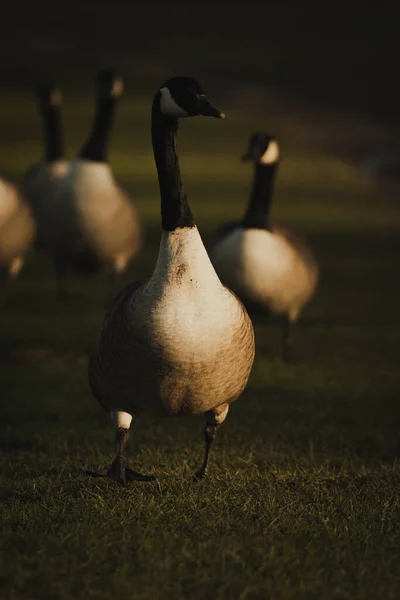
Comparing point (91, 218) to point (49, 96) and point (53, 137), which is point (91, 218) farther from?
point (49, 96)

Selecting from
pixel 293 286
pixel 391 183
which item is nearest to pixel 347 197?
pixel 391 183

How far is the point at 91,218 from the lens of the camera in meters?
11.8

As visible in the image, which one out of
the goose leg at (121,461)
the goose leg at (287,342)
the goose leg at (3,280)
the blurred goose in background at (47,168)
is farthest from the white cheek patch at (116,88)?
the goose leg at (121,461)

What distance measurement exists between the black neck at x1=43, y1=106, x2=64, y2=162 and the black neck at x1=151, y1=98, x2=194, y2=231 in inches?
354

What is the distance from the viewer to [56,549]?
4898 millimetres

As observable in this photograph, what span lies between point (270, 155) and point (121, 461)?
498 cm

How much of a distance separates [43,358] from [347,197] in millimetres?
14860

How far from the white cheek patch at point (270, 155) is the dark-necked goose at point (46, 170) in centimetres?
295

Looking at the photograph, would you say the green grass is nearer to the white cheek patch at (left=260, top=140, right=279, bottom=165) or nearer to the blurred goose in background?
the blurred goose in background

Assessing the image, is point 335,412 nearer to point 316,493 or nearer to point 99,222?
point 316,493

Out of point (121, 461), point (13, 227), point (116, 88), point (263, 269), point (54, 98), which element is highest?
point (116, 88)

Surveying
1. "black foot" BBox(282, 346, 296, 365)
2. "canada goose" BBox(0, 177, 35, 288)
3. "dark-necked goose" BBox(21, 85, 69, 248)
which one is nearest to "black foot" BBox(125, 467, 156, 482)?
"black foot" BBox(282, 346, 296, 365)

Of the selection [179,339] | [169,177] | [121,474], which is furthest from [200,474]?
[169,177]

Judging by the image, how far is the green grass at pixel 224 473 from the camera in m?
4.70
